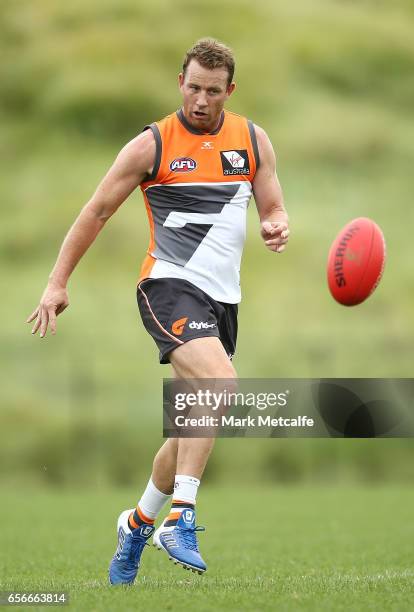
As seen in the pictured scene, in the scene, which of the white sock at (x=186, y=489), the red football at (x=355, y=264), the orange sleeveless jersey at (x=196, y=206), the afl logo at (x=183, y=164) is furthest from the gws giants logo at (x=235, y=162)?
the white sock at (x=186, y=489)

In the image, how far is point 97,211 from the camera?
5.62m

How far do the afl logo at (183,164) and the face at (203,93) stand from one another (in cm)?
18

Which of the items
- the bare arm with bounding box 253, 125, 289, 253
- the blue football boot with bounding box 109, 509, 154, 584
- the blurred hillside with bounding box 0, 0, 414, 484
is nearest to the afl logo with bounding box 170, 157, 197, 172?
the bare arm with bounding box 253, 125, 289, 253

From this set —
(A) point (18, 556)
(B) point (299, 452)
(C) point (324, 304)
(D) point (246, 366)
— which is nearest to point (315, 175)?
(C) point (324, 304)

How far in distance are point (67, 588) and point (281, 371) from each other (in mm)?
15211

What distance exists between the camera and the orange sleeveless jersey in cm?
553

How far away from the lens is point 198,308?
17.8ft

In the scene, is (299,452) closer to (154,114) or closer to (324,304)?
(324,304)

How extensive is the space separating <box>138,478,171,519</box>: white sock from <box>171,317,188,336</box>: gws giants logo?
817mm

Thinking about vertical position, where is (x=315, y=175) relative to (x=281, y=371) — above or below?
above

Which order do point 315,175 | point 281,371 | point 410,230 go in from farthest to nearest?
point 315,175
point 410,230
point 281,371

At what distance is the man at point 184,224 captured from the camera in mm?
5477

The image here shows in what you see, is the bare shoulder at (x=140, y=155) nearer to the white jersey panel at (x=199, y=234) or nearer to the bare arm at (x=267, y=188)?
the white jersey panel at (x=199, y=234)

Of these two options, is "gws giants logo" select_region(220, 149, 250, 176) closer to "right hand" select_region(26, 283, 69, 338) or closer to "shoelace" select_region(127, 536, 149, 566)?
"right hand" select_region(26, 283, 69, 338)
